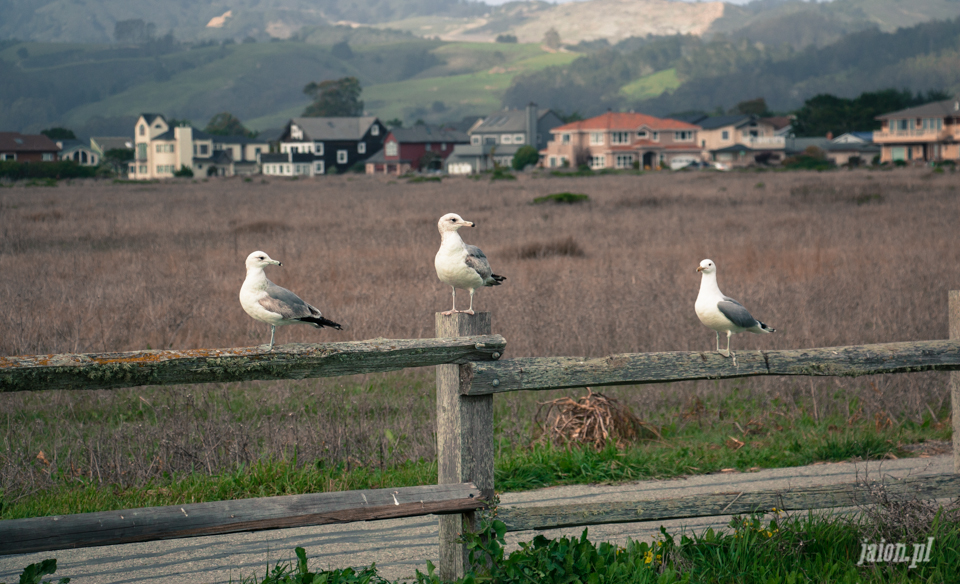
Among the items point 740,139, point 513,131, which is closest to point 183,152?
point 513,131

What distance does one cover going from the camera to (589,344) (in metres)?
10.2

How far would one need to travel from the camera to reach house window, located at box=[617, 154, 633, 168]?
4338 inches

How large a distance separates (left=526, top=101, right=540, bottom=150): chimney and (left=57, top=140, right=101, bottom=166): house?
6693cm

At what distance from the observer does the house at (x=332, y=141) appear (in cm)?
11562

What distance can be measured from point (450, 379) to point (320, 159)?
116m

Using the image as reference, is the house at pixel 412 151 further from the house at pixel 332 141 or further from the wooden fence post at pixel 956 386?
the wooden fence post at pixel 956 386

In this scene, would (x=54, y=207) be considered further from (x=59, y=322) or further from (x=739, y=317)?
(x=739, y=317)

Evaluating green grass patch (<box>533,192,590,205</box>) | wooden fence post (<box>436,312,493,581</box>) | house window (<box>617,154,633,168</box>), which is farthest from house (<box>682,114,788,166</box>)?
wooden fence post (<box>436,312,493,581</box>)

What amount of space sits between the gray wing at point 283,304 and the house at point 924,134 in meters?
99.6

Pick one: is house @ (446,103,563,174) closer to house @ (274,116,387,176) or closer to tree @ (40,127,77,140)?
house @ (274,116,387,176)

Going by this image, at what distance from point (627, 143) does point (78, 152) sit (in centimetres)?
8328

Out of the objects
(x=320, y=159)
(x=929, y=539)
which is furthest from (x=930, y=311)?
(x=320, y=159)

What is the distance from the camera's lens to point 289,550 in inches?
208

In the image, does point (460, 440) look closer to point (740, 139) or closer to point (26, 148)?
point (26, 148)
